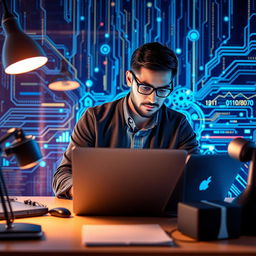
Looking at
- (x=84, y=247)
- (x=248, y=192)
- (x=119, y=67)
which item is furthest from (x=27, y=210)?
(x=119, y=67)

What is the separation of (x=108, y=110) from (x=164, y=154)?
94 centimetres

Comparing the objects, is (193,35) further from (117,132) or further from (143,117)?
(117,132)

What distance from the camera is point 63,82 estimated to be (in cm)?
330

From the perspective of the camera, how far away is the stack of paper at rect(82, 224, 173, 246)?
1001mm

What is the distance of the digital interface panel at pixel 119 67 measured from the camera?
3.33 m

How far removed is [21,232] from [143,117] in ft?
3.78

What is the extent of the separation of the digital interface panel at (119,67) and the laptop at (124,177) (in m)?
2.08

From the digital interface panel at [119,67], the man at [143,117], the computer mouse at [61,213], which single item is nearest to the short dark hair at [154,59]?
the man at [143,117]

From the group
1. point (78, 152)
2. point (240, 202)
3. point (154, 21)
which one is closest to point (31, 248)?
point (78, 152)

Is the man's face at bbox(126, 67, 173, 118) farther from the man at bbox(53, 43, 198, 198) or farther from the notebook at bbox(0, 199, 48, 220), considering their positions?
the notebook at bbox(0, 199, 48, 220)

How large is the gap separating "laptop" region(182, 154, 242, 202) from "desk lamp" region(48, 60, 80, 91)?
211 centimetres

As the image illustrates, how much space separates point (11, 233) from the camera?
1.08 metres

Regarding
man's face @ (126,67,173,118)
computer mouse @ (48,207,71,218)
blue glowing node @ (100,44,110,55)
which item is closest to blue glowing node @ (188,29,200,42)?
blue glowing node @ (100,44,110,55)

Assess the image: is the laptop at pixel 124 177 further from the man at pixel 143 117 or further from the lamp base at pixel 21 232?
the man at pixel 143 117
